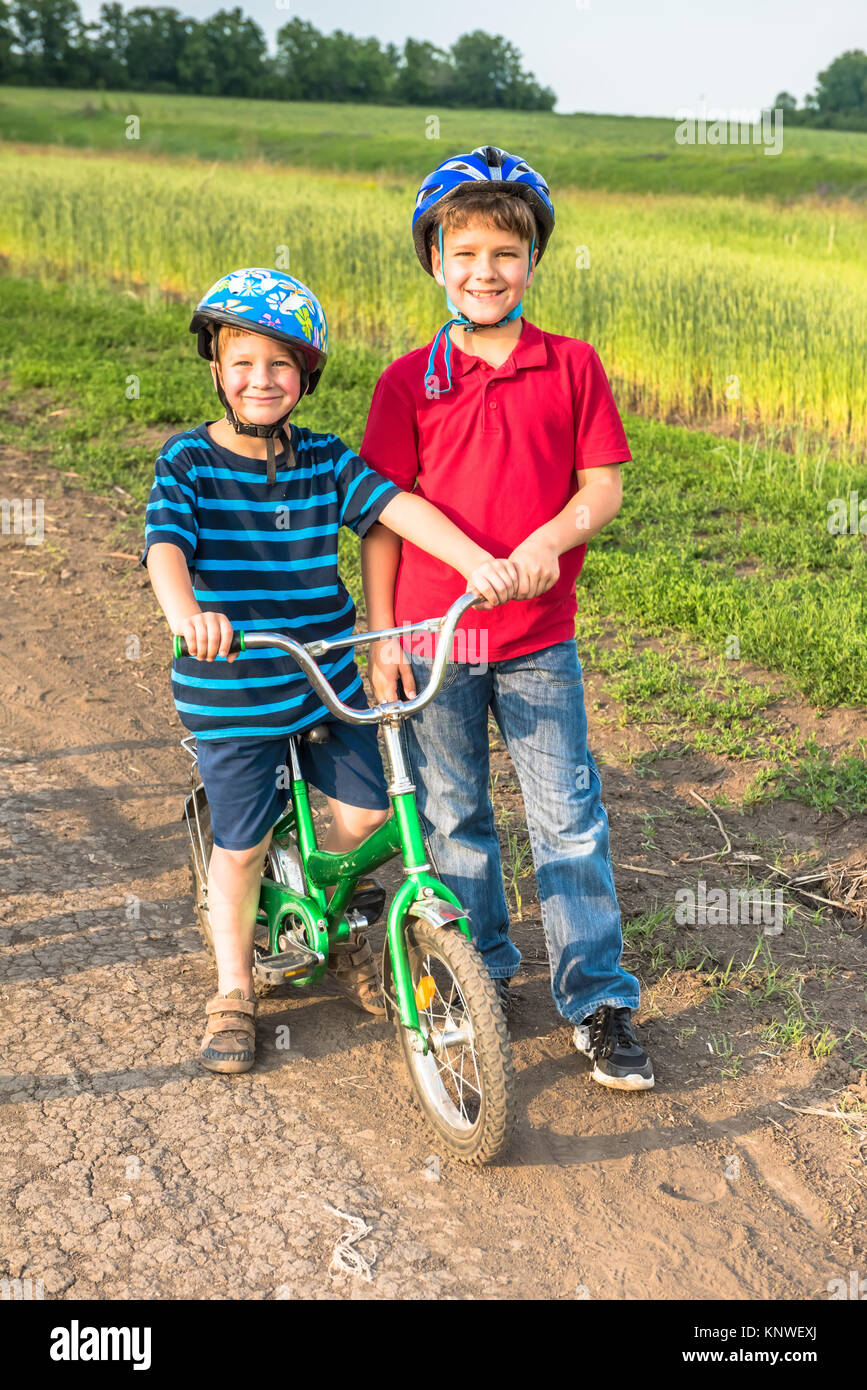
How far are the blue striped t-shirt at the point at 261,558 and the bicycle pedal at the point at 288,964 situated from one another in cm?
59

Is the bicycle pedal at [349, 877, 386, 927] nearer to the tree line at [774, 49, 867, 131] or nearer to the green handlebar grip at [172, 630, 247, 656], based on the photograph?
the green handlebar grip at [172, 630, 247, 656]

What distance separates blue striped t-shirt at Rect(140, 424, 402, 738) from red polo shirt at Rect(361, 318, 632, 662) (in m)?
0.14

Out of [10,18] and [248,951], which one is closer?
[248,951]

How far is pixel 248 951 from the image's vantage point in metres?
3.44

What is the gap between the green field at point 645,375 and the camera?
18.6 feet

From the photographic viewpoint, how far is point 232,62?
7662cm

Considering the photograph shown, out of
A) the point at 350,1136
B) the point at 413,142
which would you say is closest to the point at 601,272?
the point at 350,1136

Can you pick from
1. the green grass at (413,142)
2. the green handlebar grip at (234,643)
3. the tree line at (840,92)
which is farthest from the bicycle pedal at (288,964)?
the tree line at (840,92)

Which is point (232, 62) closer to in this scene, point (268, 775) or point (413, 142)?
point (413, 142)

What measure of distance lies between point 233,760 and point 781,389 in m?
7.13

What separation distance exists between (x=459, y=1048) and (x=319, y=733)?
2.93 feet

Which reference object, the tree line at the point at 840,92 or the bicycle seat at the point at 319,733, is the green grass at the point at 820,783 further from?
the tree line at the point at 840,92
